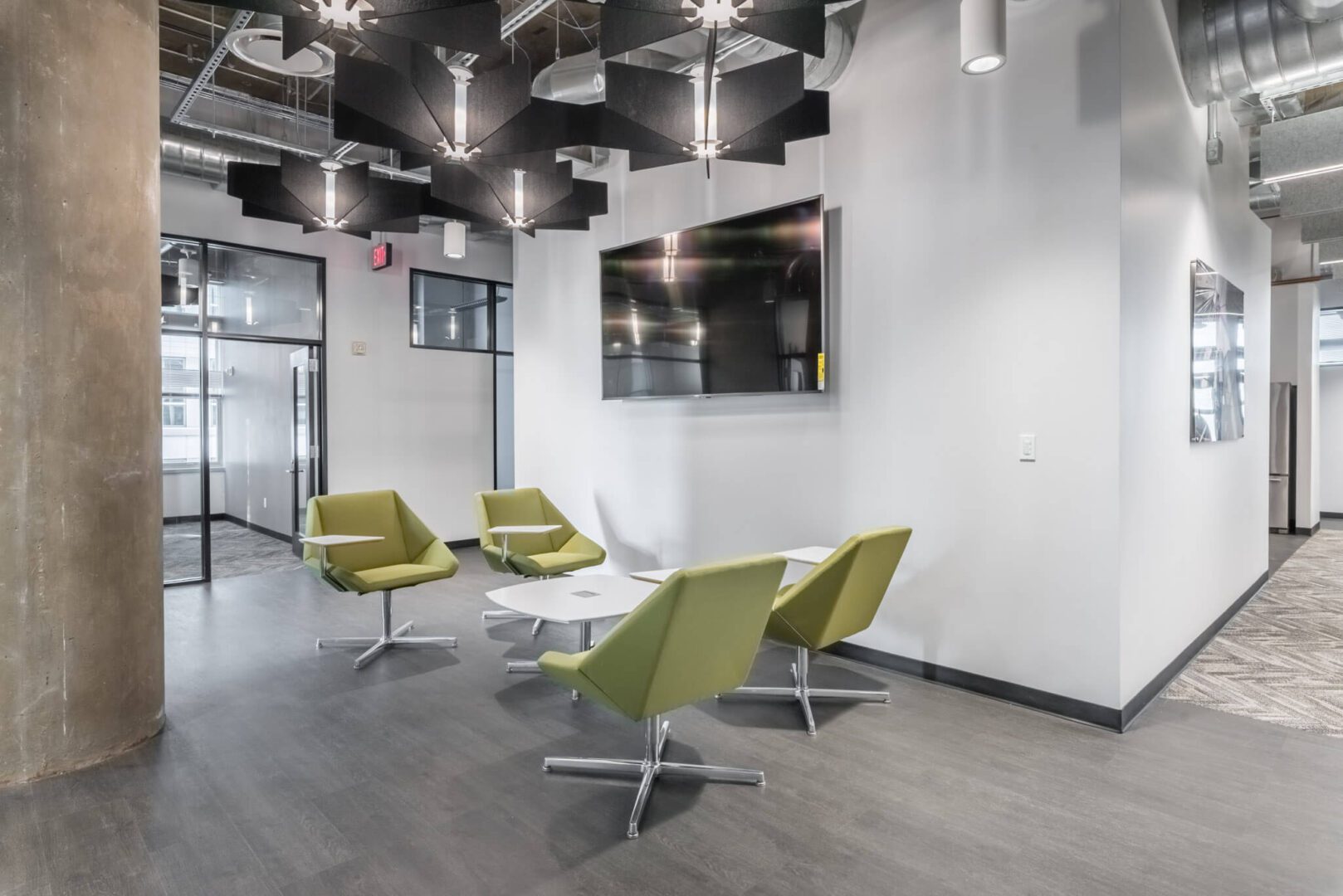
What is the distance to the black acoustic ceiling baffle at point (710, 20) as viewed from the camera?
252 centimetres

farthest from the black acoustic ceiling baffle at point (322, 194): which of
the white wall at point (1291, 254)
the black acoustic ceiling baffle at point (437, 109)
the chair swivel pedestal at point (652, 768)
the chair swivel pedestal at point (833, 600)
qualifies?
the white wall at point (1291, 254)

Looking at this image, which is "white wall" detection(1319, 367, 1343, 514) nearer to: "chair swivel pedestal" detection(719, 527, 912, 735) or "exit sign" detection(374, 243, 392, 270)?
"chair swivel pedestal" detection(719, 527, 912, 735)

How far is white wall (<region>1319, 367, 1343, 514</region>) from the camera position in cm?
1103

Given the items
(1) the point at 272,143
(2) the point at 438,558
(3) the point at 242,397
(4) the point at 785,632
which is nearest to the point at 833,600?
(4) the point at 785,632

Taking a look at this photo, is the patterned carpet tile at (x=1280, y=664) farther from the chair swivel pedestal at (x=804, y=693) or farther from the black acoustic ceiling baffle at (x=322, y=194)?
the black acoustic ceiling baffle at (x=322, y=194)

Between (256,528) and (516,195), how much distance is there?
6.88 m

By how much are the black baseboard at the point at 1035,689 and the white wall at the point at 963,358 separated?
5 centimetres

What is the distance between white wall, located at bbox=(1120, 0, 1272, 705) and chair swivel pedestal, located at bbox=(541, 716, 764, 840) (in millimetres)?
1828

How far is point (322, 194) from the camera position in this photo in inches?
175

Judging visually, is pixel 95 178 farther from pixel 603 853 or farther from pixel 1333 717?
pixel 1333 717

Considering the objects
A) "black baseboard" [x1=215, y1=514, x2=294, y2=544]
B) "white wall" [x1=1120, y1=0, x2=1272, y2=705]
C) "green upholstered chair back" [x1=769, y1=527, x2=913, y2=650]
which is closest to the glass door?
"black baseboard" [x1=215, y1=514, x2=294, y2=544]

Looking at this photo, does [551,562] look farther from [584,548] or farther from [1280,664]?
[1280,664]

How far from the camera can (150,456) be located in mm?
3314

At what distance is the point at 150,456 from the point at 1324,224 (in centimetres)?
788
